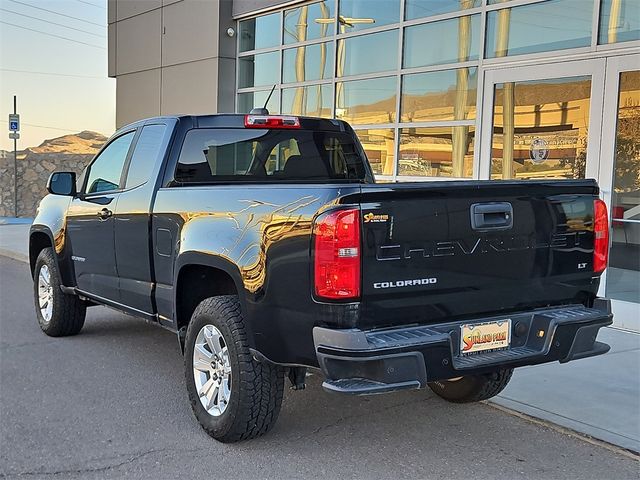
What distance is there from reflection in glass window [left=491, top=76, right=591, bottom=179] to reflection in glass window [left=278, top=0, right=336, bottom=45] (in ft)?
13.8

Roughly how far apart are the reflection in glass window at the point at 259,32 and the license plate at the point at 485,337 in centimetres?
1034

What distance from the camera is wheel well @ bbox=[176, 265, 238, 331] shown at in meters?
4.45

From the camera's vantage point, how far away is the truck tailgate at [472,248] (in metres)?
3.39

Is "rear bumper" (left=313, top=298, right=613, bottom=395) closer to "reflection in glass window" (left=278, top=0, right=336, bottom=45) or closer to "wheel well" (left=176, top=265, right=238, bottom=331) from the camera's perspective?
"wheel well" (left=176, top=265, right=238, bottom=331)

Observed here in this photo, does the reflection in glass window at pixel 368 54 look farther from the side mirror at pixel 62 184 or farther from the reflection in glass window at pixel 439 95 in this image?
the side mirror at pixel 62 184

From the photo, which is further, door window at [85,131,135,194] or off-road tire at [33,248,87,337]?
off-road tire at [33,248,87,337]

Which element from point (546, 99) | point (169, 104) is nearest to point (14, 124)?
point (169, 104)

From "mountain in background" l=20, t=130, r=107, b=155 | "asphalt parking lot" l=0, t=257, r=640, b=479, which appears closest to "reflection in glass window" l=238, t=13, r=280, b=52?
"asphalt parking lot" l=0, t=257, r=640, b=479

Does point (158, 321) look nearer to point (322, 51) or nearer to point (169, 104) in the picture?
point (322, 51)

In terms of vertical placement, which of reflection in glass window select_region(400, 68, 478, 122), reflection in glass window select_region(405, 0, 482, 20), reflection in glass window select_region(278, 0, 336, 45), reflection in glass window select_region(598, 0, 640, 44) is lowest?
reflection in glass window select_region(400, 68, 478, 122)

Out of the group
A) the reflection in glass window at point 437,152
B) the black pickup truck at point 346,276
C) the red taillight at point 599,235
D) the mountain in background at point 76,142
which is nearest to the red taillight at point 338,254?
the black pickup truck at point 346,276

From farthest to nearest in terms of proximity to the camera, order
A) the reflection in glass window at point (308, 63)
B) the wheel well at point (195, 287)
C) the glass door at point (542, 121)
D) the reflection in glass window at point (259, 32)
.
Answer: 1. the reflection in glass window at point (259, 32)
2. the reflection in glass window at point (308, 63)
3. the glass door at point (542, 121)
4. the wheel well at point (195, 287)

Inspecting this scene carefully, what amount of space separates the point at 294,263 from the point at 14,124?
1844 centimetres

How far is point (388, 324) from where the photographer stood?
3459mm
